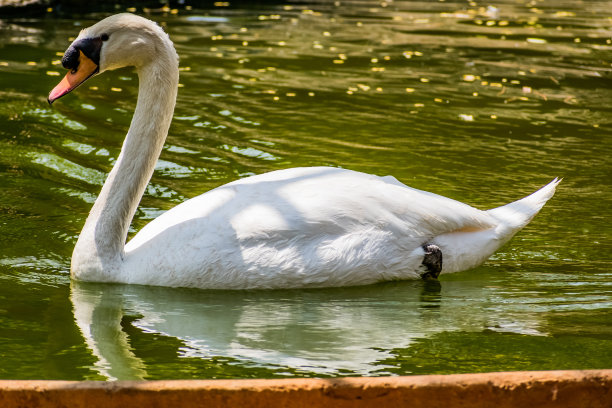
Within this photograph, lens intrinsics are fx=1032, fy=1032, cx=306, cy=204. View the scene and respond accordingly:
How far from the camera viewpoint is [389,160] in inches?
352

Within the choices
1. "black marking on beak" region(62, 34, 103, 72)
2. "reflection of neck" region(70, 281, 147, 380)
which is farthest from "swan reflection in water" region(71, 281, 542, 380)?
"black marking on beak" region(62, 34, 103, 72)

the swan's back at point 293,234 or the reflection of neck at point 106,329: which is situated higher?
the swan's back at point 293,234

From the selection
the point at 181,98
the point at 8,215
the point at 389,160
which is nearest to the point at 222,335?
the point at 8,215

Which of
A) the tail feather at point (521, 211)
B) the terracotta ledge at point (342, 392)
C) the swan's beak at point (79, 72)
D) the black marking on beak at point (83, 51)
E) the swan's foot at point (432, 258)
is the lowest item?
the swan's foot at point (432, 258)

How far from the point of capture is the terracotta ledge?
343 centimetres

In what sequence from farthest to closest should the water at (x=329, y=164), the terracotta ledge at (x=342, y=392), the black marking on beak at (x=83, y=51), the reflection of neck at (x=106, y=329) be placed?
the black marking on beak at (x=83, y=51)
the water at (x=329, y=164)
the reflection of neck at (x=106, y=329)
the terracotta ledge at (x=342, y=392)

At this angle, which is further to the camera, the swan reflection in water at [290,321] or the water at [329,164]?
the water at [329,164]

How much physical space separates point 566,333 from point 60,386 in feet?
9.35

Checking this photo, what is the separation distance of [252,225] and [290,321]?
1.93 feet

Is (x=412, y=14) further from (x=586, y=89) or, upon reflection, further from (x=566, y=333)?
(x=566, y=333)

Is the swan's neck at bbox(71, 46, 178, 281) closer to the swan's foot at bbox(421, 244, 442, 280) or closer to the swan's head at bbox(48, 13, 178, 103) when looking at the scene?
the swan's head at bbox(48, 13, 178, 103)

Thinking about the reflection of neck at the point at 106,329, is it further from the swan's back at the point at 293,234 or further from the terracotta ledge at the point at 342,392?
the terracotta ledge at the point at 342,392

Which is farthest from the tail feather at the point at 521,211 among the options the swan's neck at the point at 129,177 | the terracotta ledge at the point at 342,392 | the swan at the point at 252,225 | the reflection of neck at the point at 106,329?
the terracotta ledge at the point at 342,392

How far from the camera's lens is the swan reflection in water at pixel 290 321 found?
4.95 m
